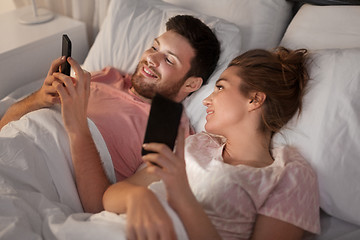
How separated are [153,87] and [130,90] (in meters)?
0.13

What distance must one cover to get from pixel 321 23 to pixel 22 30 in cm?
142

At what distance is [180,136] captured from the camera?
80 cm

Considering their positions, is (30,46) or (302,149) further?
(30,46)

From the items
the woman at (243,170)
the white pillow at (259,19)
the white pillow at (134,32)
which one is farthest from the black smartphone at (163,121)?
the white pillow at (259,19)

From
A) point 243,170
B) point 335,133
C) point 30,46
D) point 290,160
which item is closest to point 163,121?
point 243,170

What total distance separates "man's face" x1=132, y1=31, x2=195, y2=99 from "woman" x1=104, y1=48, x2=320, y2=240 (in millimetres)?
266

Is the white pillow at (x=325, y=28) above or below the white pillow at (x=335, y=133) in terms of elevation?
above

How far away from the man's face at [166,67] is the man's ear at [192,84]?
0.06ft

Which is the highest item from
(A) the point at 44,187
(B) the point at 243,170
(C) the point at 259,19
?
(C) the point at 259,19

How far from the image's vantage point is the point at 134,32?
→ 1.68m

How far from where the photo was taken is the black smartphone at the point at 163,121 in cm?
75

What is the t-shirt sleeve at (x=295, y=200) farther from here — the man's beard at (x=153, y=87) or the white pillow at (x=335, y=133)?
the man's beard at (x=153, y=87)

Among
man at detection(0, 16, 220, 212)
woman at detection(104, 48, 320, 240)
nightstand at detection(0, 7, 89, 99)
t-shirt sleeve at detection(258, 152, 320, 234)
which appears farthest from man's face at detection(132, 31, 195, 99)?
nightstand at detection(0, 7, 89, 99)

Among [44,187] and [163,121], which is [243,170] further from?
[44,187]
